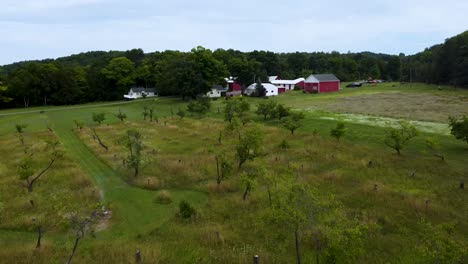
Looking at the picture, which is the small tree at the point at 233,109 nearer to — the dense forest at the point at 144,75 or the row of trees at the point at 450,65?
the dense forest at the point at 144,75

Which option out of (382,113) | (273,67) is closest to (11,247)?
(382,113)

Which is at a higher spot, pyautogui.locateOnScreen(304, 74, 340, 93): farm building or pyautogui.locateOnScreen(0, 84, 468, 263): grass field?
pyautogui.locateOnScreen(304, 74, 340, 93): farm building

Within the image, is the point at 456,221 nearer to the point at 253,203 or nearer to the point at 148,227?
the point at 253,203

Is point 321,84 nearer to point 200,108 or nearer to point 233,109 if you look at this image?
point 200,108

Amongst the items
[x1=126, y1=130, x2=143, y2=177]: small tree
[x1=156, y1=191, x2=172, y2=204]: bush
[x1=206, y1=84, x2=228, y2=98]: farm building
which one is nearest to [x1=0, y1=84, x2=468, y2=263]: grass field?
[x1=156, y1=191, x2=172, y2=204]: bush

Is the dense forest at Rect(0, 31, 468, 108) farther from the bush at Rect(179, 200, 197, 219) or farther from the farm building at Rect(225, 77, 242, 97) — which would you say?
the bush at Rect(179, 200, 197, 219)

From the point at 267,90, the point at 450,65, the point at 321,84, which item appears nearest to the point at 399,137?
the point at 267,90

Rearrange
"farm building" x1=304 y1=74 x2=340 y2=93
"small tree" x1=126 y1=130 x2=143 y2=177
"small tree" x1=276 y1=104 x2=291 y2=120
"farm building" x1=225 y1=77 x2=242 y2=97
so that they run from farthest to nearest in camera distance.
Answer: "farm building" x1=225 y1=77 x2=242 y2=97 < "farm building" x1=304 y1=74 x2=340 y2=93 < "small tree" x1=276 y1=104 x2=291 y2=120 < "small tree" x1=126 y1=130 x2=143 y2=177
